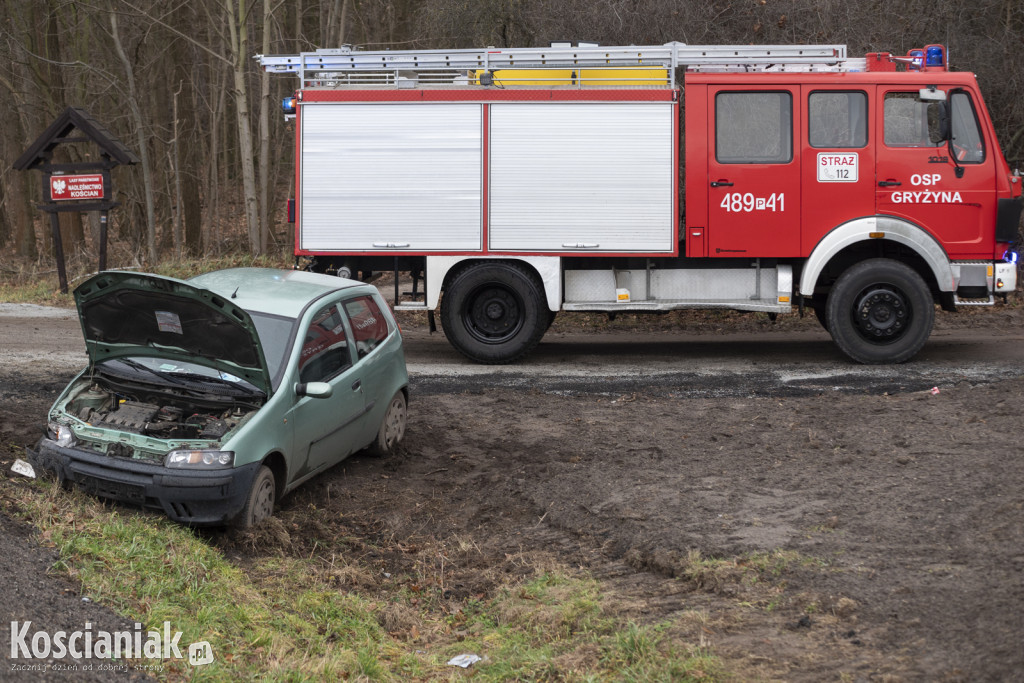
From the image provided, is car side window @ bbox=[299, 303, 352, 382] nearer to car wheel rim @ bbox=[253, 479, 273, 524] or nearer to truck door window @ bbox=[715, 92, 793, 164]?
car wheel rim @ bbox=[253, 479, 273, 524]

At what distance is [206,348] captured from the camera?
21.7 ft

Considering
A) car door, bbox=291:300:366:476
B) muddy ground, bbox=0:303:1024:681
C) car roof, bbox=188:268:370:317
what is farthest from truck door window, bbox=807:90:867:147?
car door, bbox=291:300:366:476

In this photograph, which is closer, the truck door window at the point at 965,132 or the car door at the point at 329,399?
the car door at the point at 329,399

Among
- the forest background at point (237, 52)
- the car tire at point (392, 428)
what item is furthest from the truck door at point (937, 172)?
the car tire at point (392, 428)

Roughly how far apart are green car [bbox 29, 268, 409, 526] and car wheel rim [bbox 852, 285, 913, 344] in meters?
6.75

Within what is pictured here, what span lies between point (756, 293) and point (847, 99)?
7.86 ft

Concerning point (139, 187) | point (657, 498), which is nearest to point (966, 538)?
point (657, 498)

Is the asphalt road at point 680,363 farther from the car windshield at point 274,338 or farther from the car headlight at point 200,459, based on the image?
the car headlight at point 200,459

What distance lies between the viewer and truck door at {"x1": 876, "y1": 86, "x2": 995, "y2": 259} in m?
11.4

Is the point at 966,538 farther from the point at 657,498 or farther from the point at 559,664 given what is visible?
the point at 559,664

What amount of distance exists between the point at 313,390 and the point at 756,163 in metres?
6.77

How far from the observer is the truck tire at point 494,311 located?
11977 mm

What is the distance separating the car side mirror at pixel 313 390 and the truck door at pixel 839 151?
22.6ft

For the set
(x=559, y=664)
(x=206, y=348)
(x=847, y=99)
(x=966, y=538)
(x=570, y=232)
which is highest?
(x=847, y=99)
